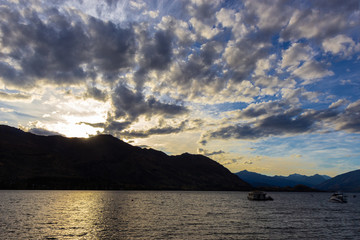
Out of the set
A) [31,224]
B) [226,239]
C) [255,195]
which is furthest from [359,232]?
[255,195]

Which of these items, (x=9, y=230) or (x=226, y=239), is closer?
(x=226, y=239)

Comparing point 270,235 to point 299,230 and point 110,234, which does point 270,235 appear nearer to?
point 299,230

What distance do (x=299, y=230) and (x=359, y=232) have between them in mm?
14806

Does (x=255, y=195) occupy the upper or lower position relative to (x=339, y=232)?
upper

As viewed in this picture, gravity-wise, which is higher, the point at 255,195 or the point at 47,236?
the point at 255,195

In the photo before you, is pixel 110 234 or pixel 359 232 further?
pixel 359 232

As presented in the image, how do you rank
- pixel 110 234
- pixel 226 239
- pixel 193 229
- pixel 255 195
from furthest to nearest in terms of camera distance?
pixel 255 195 < pixel 193 229 < pixel 110 234 < pixel 226 239

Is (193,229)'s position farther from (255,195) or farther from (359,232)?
(255,195)

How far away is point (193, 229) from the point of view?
6112 cm

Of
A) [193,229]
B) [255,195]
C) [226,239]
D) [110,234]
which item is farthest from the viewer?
[255,195]

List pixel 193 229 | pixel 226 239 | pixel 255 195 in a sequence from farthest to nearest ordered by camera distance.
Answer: pixel 255 195
pixel 193 229
pixel 226 239

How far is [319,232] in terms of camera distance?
205 ft

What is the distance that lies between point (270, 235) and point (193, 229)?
17329 millimetres

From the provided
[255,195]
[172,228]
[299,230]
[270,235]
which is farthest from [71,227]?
[255,195]
